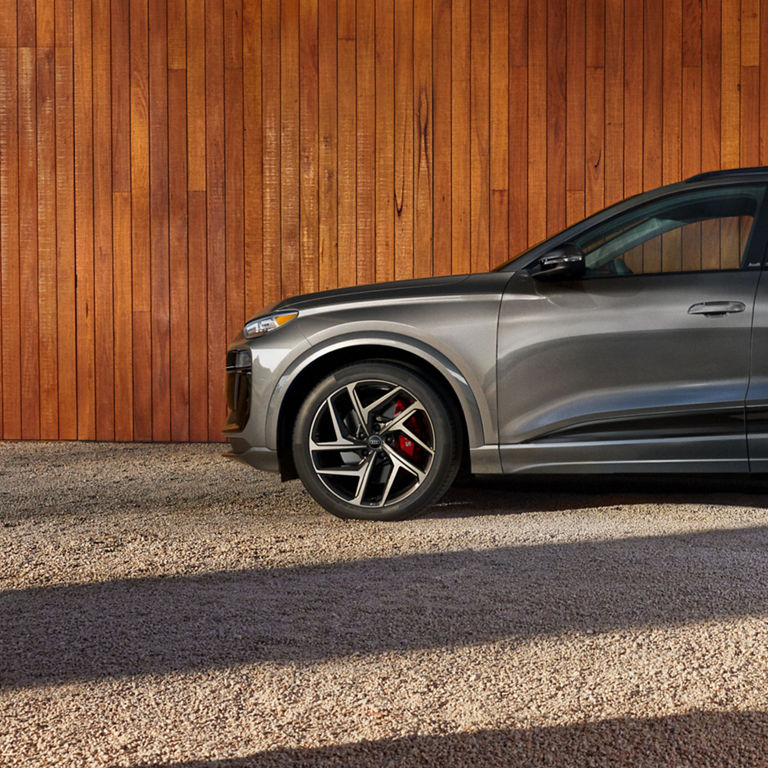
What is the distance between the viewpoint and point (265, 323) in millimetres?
4449

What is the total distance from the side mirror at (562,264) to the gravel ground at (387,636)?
1134 mm

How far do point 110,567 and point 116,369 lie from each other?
410cm

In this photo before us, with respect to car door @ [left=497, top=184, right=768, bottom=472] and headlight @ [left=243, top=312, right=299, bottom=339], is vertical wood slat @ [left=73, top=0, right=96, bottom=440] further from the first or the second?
car door @ [left=497, top=184, right=768, bottom=472]

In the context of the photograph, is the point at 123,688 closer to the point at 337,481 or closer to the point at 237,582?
the point at 237,582

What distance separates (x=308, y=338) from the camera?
14.1 feet

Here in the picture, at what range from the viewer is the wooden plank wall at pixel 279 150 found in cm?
720

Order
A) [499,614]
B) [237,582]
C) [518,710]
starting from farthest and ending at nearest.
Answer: [237,582]
[499,614]
[518,710]

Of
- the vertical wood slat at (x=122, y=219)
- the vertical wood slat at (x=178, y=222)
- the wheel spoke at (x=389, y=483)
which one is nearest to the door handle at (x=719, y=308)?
the wheel spoke at (x=389, y=483)

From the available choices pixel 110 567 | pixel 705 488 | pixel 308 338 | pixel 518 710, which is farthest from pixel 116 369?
pixel 518 710

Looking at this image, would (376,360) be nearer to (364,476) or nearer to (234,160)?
(364,476)

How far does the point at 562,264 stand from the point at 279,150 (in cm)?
383

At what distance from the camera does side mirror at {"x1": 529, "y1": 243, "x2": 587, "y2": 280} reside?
4.07 metres

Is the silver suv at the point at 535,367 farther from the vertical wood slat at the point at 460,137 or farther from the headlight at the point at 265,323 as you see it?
the vertical wood slat at the point at 460,137

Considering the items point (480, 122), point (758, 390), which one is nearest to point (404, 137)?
point (480, 122)
